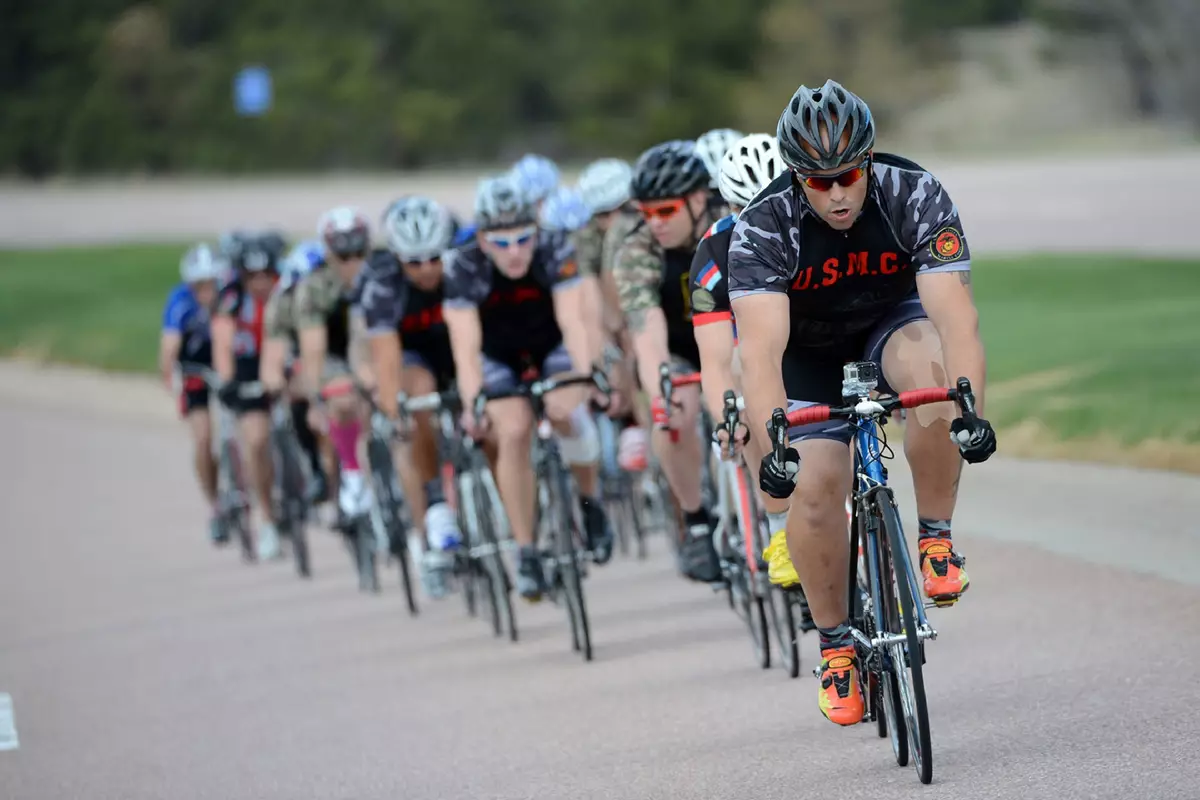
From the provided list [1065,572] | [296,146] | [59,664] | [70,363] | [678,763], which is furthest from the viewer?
[296,146]

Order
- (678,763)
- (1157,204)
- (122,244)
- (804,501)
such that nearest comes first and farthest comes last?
(804,501)
(678,763)
(1157,204)
(122,244)

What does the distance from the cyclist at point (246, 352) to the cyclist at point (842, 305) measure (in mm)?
8423

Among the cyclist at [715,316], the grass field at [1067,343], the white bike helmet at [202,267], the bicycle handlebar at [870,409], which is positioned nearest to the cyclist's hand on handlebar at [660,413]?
the cyclist at [715,316]

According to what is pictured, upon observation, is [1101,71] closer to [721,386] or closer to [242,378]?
[242,378]

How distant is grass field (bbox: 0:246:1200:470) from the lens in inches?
560

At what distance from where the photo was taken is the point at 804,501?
653 centimetres

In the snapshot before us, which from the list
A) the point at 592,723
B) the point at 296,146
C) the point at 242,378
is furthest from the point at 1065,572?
the point at 296,146

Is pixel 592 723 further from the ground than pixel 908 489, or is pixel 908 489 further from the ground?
pixel 908 489

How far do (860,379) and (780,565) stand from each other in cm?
121

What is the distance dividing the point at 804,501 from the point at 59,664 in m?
6.20

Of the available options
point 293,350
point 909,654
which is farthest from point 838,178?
point 293,350

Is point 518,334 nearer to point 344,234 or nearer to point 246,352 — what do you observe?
point 344,234

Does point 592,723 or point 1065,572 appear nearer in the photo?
point 592,723

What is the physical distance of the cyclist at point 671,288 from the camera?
357 inches
